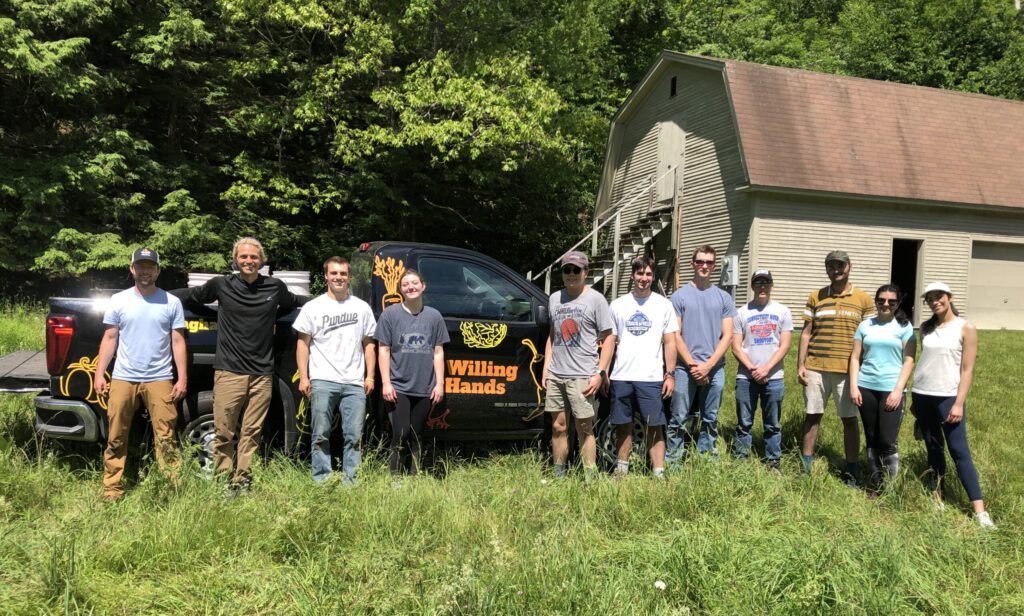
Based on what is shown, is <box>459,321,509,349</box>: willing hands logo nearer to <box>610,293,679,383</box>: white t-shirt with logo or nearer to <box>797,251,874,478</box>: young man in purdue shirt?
<box>610,293,679,383</box>: white t-shirt with logo

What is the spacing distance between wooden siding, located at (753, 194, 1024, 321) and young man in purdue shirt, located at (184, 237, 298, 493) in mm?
12686

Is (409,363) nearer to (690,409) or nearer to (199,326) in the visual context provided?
(199,326)

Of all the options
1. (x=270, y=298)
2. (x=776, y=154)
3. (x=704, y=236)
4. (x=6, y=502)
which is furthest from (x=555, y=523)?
(x=704, y=236)

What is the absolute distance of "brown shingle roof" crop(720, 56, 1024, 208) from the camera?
14672 mm

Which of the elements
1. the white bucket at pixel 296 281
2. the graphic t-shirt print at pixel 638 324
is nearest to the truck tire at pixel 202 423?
the white bucket at pixel 296 281

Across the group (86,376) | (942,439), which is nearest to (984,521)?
(942,439)

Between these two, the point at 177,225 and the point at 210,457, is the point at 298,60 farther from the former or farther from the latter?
the point at 210,457

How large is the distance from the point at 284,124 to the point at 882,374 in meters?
15.8

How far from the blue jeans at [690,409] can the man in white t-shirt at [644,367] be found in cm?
18

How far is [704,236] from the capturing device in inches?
666

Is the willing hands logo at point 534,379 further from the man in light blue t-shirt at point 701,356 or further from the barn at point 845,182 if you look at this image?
the barn at point 845,182

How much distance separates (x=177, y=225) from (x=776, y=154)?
510 inches

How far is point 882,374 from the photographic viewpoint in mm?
4922

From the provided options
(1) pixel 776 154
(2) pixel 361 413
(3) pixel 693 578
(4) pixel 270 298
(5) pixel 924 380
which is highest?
(1) pixel 776 154
